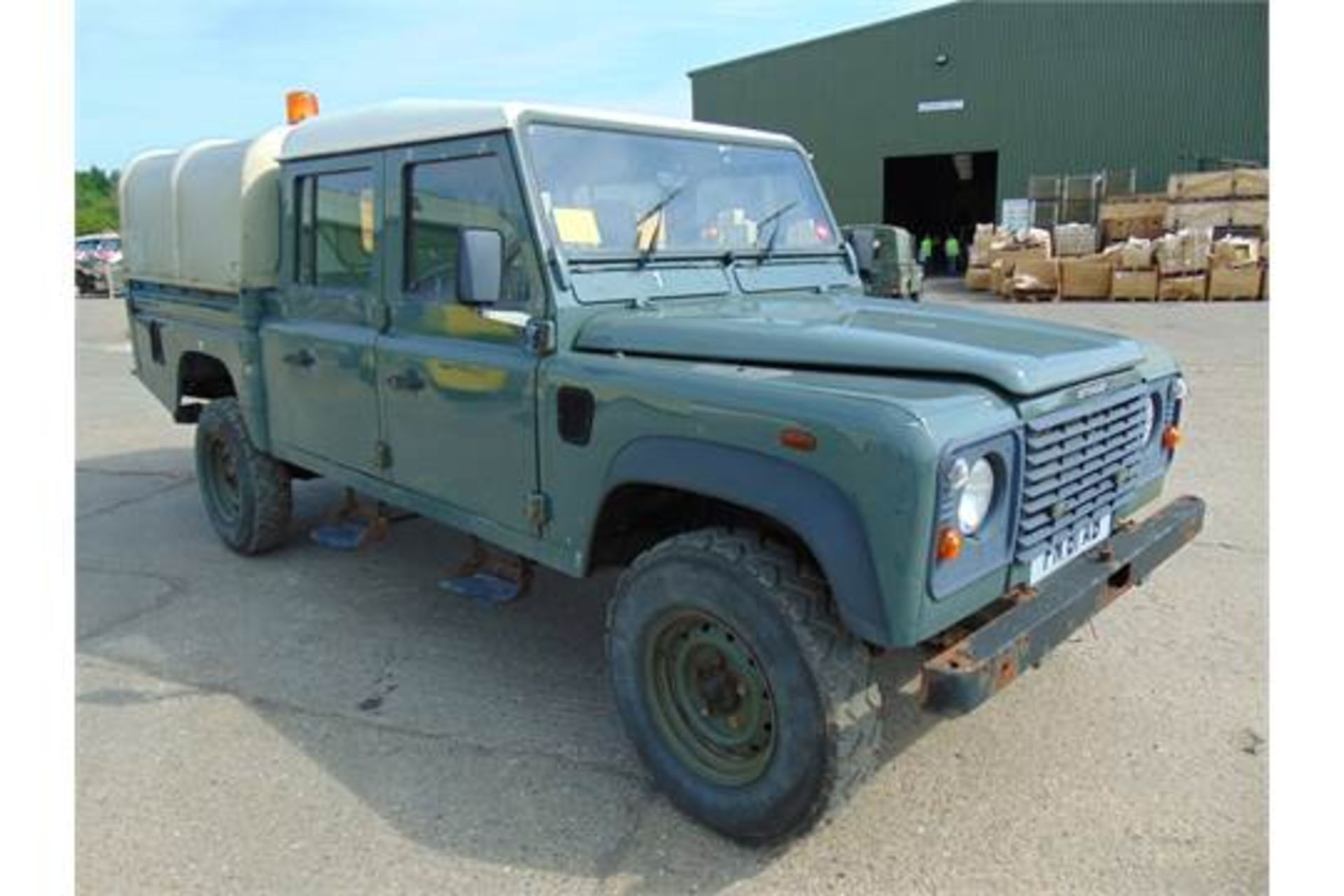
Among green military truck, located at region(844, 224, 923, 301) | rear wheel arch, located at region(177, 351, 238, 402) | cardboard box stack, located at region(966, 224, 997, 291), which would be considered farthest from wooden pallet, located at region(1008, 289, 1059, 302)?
rear wheel arch, located at region(177, 351, 238, 402)

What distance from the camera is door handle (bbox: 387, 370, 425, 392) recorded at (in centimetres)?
387

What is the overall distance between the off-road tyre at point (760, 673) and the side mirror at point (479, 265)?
3.31ft

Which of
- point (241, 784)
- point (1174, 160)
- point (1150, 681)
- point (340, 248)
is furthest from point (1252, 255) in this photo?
point (241, 784)

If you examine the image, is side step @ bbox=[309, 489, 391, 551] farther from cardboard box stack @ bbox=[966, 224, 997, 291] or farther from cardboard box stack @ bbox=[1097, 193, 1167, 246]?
cardboard box stack @ bbox=[1097, 193, 1167, 246]

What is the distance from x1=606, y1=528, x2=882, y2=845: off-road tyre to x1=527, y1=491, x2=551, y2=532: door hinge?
473mm

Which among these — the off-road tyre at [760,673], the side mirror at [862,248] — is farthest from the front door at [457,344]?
the side mirror at [862,248]

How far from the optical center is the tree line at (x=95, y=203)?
1893 inches

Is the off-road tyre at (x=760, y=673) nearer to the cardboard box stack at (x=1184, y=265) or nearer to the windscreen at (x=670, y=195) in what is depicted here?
the windscreen at (x=670, y=195)

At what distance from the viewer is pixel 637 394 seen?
9.70 ft

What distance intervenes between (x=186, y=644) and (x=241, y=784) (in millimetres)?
1386

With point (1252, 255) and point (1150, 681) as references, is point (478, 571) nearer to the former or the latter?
point (1150, 681)

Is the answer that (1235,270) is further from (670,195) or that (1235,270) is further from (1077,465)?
(1077,465)

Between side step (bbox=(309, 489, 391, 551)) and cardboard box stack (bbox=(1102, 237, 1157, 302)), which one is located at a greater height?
cardboard box stack (bbox=(1102, 237, 1157, 302))

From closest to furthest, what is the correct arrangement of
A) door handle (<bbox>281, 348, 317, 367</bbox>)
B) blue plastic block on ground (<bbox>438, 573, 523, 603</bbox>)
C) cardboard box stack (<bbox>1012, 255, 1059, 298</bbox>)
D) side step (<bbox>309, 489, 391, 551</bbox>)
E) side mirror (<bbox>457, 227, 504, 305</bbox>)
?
side mirror (<bbox>457, 227, 504, 305</bbox>) < blue plastic block on ground (<bbox>438, 573, 523, 603</bbox>) < door handle (<bbox>281, 348, 317, 367</bbox>) < side step (<bbox>309, 489, 391, 551</bbox>) < cardboard box stack (<bbox>1012, 255, 1059, 298</bbox>)
